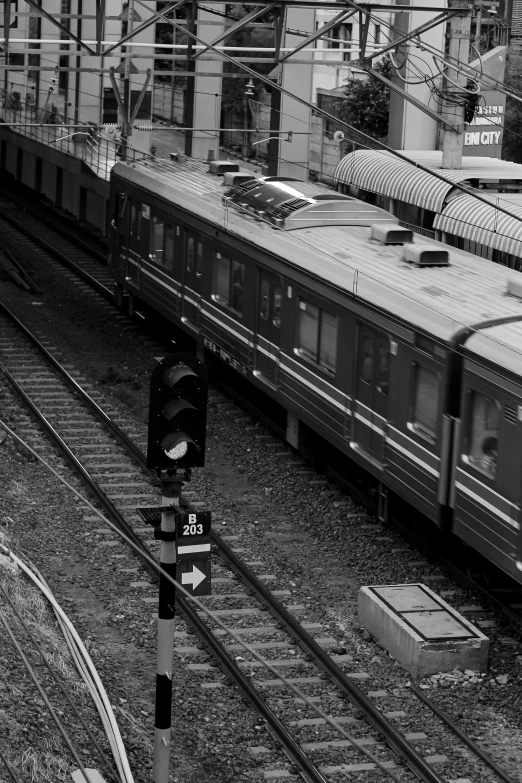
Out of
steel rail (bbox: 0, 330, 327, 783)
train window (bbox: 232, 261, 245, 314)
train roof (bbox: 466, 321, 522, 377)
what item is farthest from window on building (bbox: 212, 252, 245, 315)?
train roof (bbox: 466, 321, 522, 377)

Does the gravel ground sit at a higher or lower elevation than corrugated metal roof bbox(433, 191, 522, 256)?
lower

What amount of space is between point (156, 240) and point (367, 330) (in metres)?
7.80

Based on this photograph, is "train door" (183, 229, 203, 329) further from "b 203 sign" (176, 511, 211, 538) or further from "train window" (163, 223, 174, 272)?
"b 203 sign" (176, 511, 211, 538)

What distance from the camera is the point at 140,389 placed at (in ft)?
60.6

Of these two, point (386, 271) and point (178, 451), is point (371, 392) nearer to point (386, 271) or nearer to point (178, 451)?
point (386, 271)

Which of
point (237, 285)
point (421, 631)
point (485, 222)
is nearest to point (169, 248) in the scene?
point (237, 285)

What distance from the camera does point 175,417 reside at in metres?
7.34

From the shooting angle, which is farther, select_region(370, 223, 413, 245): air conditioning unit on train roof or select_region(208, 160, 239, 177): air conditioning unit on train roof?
select_region(208, 160, 239, 177): air conditioning unit on train roof

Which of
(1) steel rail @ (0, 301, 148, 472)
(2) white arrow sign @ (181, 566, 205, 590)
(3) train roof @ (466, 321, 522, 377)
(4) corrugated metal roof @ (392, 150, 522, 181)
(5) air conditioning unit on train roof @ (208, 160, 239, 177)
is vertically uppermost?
(4) corrugated metal roof @ (392, 150, 522, 181)

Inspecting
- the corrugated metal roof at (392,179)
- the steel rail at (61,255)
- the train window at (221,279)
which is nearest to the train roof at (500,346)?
the train window at (221,279)

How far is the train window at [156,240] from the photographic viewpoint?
19609 mm

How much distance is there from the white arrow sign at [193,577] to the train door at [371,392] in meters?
5.01

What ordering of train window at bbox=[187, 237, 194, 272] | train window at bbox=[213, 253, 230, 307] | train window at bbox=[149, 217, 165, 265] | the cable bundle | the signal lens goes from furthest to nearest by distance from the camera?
train window at bbox=[149, 217, 165, 265], train window at bbox=[187, 237, 194, 272], train window at bbox=[213, 253, 230, 307], the cable bundle, the signal lens

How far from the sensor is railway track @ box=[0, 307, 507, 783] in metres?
8.91
